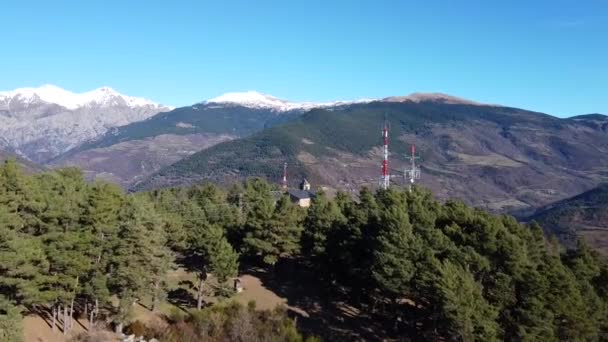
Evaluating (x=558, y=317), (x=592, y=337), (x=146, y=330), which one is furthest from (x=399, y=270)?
(x=146, y=330)

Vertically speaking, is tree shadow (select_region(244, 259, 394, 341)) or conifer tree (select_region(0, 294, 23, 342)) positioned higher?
conifer tree (select_region(0, 294, 23, 342))

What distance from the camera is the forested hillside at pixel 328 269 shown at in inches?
1228

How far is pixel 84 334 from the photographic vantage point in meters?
32.4

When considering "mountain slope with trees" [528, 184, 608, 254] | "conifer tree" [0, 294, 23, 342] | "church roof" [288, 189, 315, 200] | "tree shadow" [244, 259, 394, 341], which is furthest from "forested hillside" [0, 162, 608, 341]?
"mountain slope with trees" [528, 184, 608, 254]

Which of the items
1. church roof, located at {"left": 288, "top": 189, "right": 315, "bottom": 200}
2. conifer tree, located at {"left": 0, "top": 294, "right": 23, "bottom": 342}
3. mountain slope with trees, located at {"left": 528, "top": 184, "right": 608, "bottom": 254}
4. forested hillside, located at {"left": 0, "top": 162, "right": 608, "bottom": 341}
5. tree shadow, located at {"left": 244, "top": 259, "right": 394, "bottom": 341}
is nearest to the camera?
conifer tree, located at {"left": 0, "top": 294, "right": 23, "bottom": 342}

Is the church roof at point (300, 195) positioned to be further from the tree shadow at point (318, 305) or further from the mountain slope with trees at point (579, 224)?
the mountain slope with trees at point (579, 224)

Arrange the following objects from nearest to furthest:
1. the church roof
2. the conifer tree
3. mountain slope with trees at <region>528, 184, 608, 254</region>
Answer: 1. the conifer tree
2. the church roof
3. mountain slope with trees at <region>528, 184, 608, 254</region>

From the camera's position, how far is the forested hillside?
31.2m

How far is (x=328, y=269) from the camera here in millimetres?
45562

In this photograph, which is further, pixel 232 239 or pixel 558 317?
pixel 232 239

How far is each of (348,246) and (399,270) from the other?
25.8ft

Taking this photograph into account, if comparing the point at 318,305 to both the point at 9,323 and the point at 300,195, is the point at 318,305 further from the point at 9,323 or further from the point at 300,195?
the point at 300,195

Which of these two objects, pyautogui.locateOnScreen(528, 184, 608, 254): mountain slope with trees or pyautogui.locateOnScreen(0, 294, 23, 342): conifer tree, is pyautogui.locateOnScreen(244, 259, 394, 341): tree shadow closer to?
pyautogui.locateOnScreen(0, 294, 23, 342): conifer tree

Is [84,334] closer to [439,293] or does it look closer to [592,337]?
[439,293]
